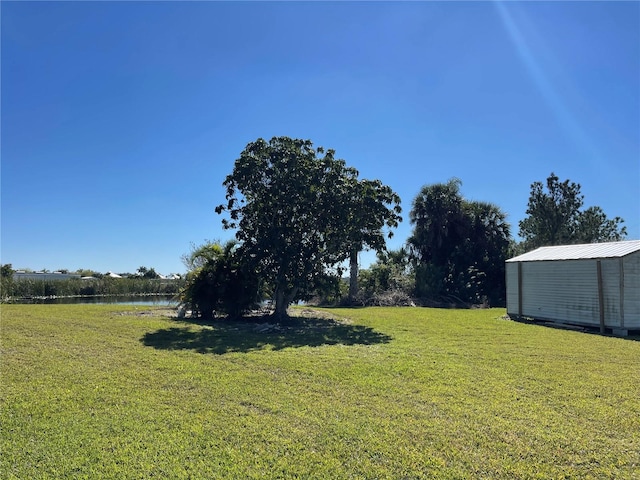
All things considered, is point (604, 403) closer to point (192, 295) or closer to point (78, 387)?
point (78, 387)

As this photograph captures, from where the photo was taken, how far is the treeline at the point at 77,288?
25.1 meters

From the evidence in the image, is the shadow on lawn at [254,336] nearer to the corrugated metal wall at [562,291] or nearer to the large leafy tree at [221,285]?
the large leafy tree at [221,285]

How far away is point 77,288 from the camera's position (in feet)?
96.6

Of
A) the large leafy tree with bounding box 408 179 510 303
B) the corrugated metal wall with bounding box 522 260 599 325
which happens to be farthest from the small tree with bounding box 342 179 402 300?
the large leafy tree with bounding box 408 179 510 303

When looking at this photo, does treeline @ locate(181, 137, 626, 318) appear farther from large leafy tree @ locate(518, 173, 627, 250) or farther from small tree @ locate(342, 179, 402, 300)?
large leafy tree @ locate(518, 173, 627, 250)

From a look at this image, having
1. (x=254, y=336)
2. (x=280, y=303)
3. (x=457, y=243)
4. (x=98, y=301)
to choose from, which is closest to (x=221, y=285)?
(x=280, y=303)

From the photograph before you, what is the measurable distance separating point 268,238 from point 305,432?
8863mm

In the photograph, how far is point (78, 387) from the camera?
507 cm

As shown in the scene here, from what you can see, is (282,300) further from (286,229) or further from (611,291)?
(611,291)

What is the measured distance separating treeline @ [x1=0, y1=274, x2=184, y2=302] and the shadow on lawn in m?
11.6

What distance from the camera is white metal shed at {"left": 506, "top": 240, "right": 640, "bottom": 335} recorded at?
1178 cm

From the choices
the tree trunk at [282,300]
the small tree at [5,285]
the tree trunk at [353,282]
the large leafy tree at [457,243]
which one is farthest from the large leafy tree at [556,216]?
the small tree at [5,285]

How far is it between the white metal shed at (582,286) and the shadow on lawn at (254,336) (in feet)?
21.3

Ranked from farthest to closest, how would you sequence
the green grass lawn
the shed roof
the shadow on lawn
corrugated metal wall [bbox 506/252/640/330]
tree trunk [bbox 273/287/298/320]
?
tree trunk [bbox 273/287/298/320] → the shed roof → corrugated metal wall [bbox 506/252/640/330] → the shadow on lawn → the green grass lawn
